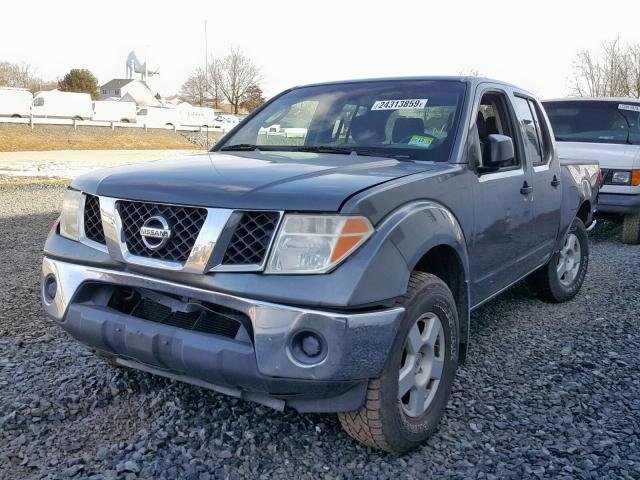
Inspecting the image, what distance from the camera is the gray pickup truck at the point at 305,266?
7.92 feet

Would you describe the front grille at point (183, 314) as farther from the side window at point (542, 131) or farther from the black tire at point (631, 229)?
the black tire at point (631, 229)

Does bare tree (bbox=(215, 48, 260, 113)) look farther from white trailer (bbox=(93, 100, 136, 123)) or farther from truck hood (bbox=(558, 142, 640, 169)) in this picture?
truck hood (bbox=(558, 142, 640, 169))

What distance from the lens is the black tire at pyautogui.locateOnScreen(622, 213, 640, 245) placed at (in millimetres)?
8172

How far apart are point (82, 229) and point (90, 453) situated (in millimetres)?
1037

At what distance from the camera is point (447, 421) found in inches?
125

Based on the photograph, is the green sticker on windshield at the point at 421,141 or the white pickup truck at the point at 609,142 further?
the white pickup truck at the point at 609,142

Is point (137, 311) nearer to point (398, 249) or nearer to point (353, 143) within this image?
point (398, 249)

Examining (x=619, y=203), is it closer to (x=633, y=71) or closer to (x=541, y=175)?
(x=541, y=175)

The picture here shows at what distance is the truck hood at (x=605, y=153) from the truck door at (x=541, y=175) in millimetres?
3291

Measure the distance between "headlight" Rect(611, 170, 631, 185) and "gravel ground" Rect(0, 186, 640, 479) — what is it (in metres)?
4.12

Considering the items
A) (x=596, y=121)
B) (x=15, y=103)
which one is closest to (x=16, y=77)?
(x=15, y=103)

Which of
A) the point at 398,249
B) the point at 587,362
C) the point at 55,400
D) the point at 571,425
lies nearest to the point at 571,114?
the point at 587,362

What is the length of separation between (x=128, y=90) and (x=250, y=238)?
292 ft

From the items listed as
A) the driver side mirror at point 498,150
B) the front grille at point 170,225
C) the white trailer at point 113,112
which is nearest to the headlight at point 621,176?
the driver side mirror at point 498,150
